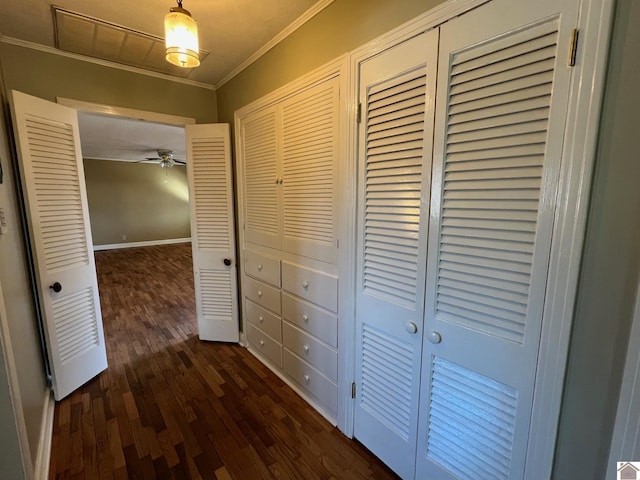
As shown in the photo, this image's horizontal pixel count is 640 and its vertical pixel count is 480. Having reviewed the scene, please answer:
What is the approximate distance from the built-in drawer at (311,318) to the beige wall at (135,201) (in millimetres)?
7413

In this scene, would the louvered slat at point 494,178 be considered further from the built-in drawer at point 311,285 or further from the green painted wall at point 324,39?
the built-in drawer at point 311,285

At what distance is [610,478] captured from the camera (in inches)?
32.4

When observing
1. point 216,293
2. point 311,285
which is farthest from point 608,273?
point 216,293

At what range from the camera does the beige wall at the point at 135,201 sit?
7227 millimetres

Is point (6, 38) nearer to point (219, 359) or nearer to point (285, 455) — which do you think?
point (219, 359)

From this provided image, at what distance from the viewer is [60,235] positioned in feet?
6.44

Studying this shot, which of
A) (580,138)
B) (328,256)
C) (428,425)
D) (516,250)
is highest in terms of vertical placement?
(580,138)

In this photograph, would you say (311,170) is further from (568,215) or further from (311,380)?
(311,380)

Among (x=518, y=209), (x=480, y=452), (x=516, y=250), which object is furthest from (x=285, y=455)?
(x=518, y=209)

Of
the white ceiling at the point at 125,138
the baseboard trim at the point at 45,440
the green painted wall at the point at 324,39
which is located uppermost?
the white ceiling at the point at 125,138

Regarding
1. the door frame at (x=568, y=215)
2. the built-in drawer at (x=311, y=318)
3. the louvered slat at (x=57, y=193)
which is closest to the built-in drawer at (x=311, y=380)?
the built-in drawer at (x=311, y=318)

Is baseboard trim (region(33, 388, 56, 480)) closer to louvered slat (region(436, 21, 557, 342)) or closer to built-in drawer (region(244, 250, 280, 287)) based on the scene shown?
built-in drawer (region(244, 250, 280, 287))

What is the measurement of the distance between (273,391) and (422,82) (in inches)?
82.0

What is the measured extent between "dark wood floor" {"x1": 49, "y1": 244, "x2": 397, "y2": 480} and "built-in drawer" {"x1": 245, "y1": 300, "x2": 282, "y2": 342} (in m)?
0.32
